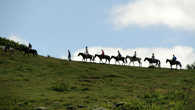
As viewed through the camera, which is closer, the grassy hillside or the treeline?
the grassy hillside

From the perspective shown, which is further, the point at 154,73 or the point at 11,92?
the point at 154,73

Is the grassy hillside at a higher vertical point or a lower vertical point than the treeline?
lower

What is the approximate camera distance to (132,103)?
27984 millimetres

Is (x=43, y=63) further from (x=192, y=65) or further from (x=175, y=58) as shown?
(x=192, y=65)

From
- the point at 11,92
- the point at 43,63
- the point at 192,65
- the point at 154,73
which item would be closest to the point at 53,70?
the point at 43,63

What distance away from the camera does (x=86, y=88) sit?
115 ft

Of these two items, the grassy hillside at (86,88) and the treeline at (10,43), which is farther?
the treeline at (10,43)

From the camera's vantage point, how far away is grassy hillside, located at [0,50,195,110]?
27531 mm

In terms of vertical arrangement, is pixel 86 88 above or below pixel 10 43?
below

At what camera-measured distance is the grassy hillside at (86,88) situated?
27.5 metres

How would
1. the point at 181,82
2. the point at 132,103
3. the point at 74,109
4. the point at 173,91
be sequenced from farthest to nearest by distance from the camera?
the point at 181,82 < the point at 173,91 < the point at 132,103 < the point at 74,109

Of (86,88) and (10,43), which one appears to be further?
(10,43)

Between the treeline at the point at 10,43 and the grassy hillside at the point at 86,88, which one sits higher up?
the treeline at the point at 10,43

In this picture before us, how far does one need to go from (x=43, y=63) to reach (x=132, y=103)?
26948mm
